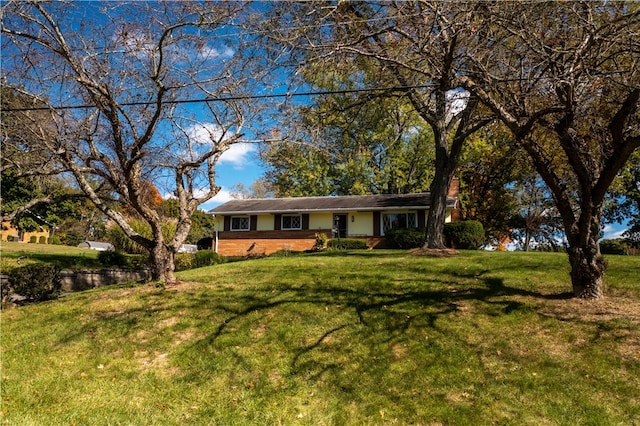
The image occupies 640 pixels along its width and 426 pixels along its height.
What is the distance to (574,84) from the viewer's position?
6.77 metres

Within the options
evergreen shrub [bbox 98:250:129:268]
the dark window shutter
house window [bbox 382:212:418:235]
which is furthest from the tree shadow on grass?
the dark window shutter

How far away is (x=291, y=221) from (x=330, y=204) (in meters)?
2.70

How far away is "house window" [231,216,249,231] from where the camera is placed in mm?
27969

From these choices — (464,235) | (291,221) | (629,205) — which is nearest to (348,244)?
(291,221)

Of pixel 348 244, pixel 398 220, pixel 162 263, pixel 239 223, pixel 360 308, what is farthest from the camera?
pixel 239 223

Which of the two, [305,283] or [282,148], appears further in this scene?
[282,148]

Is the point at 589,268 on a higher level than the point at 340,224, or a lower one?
lower

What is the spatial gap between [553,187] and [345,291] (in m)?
4.45

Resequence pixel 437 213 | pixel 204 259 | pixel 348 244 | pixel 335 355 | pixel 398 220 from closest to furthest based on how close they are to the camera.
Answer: pixel 335 355 → pixel 437 213 → pixel 204 259 → pixel 348 244 → pixel 398 220

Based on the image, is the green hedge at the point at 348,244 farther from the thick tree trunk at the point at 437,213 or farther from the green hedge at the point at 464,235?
the thick tree trunk at the point at 437,213

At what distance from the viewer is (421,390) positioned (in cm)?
524

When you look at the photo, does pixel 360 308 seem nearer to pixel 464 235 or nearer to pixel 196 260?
pixel 196 260

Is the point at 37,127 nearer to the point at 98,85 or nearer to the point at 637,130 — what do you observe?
the point at 98,85

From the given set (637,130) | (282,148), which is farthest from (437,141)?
(637,130)
